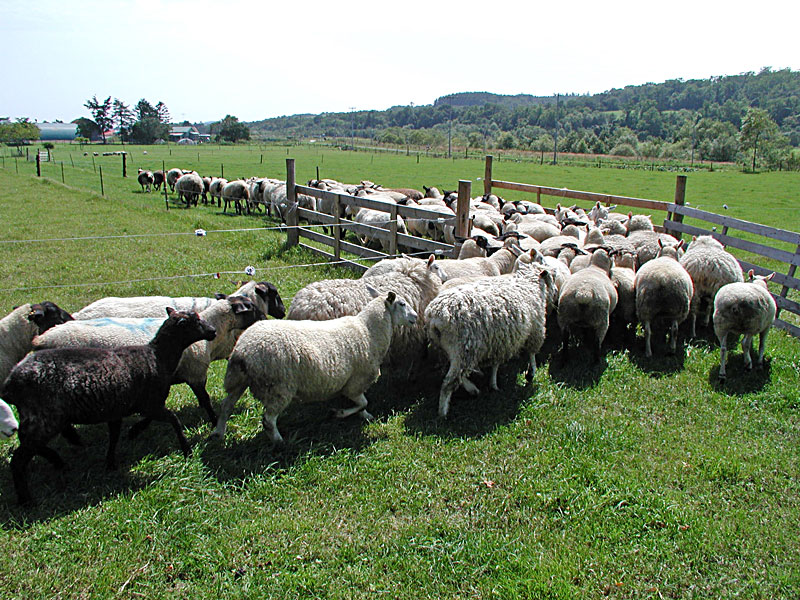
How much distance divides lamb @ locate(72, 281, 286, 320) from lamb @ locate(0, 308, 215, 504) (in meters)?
1.21

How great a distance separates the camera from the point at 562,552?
3988mm

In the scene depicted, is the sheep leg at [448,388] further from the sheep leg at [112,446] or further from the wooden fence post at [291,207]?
the wooden fence post at [291,207]

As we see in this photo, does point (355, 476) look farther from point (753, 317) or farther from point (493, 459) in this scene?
point (753, 317)

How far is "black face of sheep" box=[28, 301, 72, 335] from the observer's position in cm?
543

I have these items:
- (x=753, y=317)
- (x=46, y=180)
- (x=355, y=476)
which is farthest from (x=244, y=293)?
(x=46, y=180)

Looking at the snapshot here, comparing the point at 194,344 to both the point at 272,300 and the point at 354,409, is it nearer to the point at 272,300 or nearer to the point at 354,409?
the point at 272,300

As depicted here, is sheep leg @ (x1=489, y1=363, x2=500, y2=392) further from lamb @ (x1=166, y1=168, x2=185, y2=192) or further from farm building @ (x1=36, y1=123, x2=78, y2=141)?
farm building @ (x1=36, y1=123, x2=78, y2=141)

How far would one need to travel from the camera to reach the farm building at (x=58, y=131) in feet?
458

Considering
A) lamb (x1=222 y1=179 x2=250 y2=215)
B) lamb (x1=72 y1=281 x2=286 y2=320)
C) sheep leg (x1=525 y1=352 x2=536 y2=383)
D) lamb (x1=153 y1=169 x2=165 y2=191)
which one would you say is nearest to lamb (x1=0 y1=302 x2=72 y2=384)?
lamb (x1=72 y1=281 x2=286 y2=320)

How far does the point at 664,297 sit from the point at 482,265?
105 inches

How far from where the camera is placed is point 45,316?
217 inches

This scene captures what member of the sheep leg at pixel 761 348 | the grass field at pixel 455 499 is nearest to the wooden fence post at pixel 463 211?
the grass field at pixel 455 499

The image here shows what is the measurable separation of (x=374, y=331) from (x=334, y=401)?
3.38 ft

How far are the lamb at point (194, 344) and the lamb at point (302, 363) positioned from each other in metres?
0.58
